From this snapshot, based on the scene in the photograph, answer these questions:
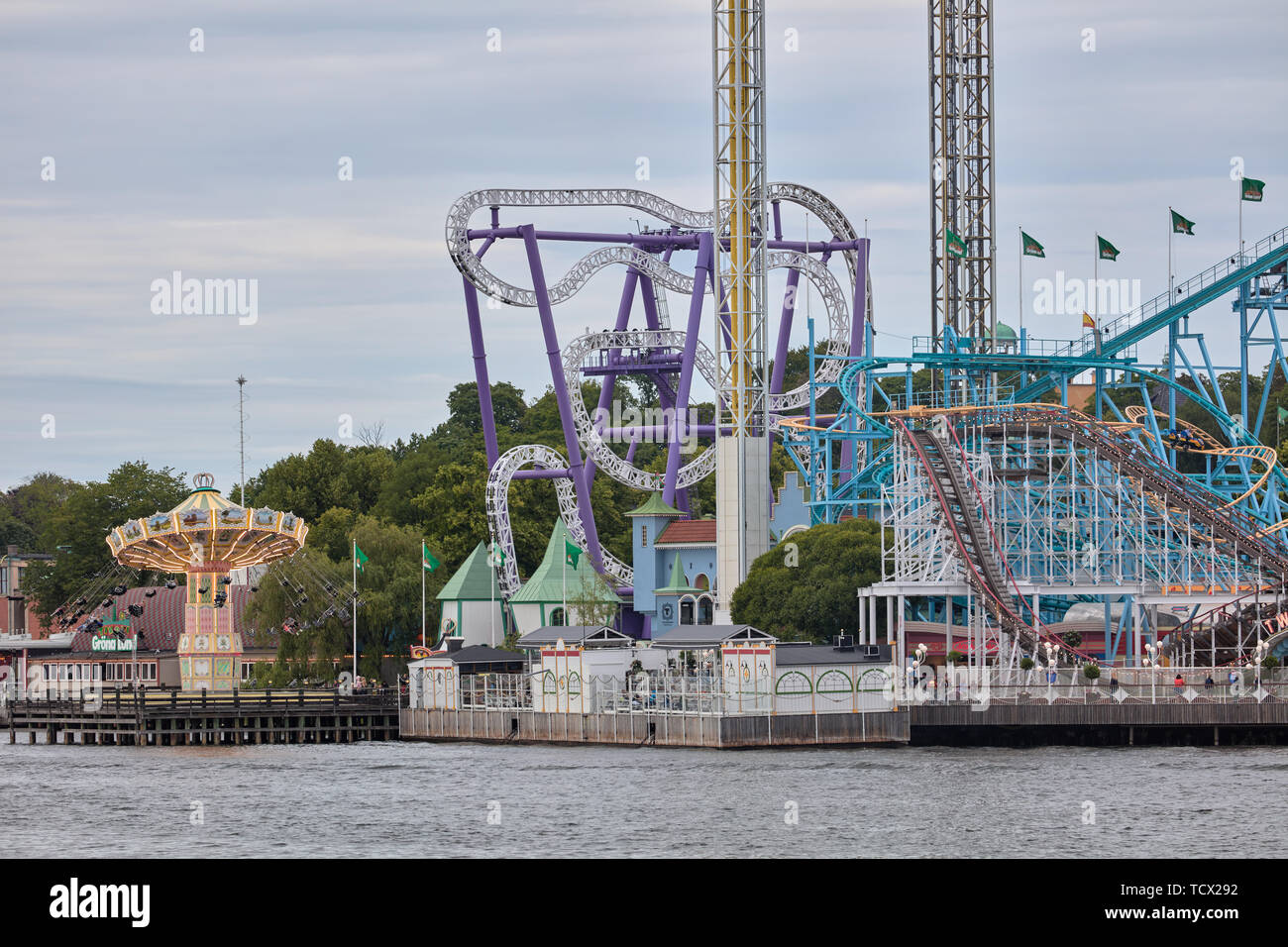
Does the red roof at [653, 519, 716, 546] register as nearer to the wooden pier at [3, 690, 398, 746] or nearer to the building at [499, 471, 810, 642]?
the building at [499, 471, 810, 642]

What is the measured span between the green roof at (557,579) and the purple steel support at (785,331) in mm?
13281

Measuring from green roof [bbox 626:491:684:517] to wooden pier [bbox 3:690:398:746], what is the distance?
83.2ft

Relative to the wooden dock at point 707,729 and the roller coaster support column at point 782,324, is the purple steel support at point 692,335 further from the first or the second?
the wooden dock at point 707,729

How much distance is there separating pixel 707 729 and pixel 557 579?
36.2m

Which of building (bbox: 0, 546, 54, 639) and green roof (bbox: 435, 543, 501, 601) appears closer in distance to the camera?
green roof (bbox: 435, 543, 501, 601)

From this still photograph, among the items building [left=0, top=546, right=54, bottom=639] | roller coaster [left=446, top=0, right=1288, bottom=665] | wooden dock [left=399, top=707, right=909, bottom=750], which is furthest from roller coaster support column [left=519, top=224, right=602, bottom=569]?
building [left=0, top=546, right=54, bottom=639]

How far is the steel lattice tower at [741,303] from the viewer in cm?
8462

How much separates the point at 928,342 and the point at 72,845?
6023 cm

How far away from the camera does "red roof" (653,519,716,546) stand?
101 m

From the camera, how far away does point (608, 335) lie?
334ft

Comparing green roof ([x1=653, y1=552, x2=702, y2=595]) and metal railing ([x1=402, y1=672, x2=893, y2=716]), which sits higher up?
green roof ([x1=653, y1=552, x2=702, y2=595])

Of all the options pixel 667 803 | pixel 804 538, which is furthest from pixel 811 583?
pixel 667 803

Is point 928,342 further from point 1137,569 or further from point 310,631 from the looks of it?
point 310,631
